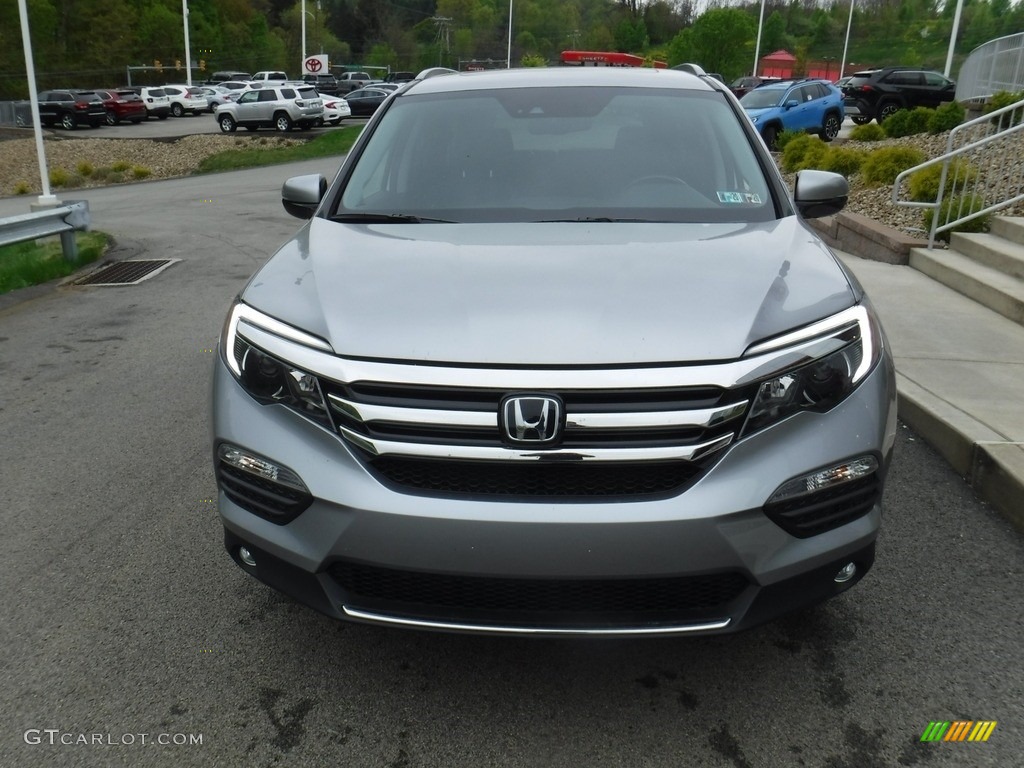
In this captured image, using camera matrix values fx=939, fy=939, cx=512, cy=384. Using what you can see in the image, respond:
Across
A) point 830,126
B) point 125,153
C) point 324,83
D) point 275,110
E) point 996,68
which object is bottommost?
point 125,153

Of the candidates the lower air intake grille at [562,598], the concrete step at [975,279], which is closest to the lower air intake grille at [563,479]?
the lower air intake grille at [562,598]

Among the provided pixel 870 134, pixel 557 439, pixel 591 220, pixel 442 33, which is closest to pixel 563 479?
pixel 557 439

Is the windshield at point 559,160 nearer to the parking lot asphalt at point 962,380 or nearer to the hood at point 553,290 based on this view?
the hood at point 553,290

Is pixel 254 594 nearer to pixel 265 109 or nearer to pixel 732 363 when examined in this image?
pixel 732 363

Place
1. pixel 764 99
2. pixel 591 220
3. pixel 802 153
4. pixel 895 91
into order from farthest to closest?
pixel 895 91 → pixel 764 99 → pixel 802 153 → pixel 591 220

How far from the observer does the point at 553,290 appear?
104 inches

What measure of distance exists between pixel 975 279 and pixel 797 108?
1928cm

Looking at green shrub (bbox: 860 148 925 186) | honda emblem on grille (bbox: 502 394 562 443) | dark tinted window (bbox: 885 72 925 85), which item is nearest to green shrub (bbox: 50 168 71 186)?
green shrub (bbox: 860 148 925 186)

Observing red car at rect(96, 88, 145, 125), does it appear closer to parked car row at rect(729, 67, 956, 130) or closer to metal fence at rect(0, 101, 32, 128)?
metal fence at rect(0, 101, 32, 128)

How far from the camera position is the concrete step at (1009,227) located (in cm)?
872

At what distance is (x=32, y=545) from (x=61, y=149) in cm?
3958

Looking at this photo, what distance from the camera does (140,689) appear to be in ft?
9.12

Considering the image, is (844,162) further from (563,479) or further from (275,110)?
(275,110)

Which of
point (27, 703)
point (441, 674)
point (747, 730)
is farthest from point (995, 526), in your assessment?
point (27, 703)
